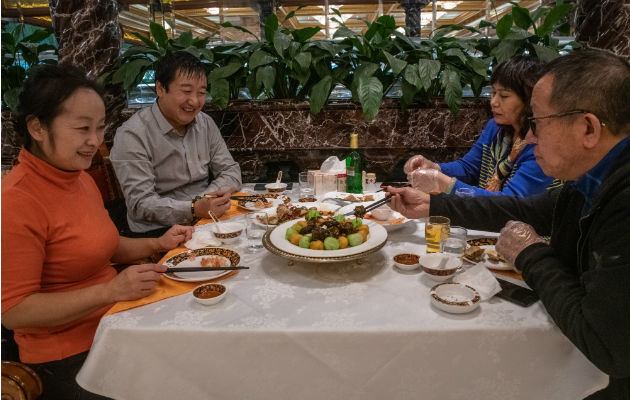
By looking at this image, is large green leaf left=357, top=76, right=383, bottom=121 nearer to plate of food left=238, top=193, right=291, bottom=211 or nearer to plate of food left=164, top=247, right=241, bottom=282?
plate of food left=238, top=193, right=291, bottom=211

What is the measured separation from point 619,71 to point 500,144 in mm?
1445

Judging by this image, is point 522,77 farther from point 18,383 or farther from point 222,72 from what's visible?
point 18,383

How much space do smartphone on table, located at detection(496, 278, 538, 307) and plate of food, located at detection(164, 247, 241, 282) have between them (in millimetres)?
861

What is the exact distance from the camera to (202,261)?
1.40 m

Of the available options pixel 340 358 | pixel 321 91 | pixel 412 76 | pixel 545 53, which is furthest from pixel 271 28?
pixel 340 358

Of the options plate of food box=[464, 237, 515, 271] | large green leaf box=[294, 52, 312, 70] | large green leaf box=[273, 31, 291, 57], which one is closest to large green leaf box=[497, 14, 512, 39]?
large green leaf box=[294, 52, 312, 70]

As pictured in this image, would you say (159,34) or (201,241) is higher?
(159,34)

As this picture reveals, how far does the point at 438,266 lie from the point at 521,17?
3.13 meters

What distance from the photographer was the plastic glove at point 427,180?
86.4 inches

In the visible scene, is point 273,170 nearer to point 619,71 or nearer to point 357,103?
point 357,103

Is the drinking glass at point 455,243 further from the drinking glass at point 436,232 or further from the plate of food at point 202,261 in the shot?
the plate of food at point 202,261

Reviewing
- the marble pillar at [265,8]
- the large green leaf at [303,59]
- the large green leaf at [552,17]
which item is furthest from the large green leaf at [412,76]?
the marble pillar at [265,8]

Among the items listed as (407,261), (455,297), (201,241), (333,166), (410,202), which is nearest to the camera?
(455,297)

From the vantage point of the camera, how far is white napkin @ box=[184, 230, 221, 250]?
161cm
